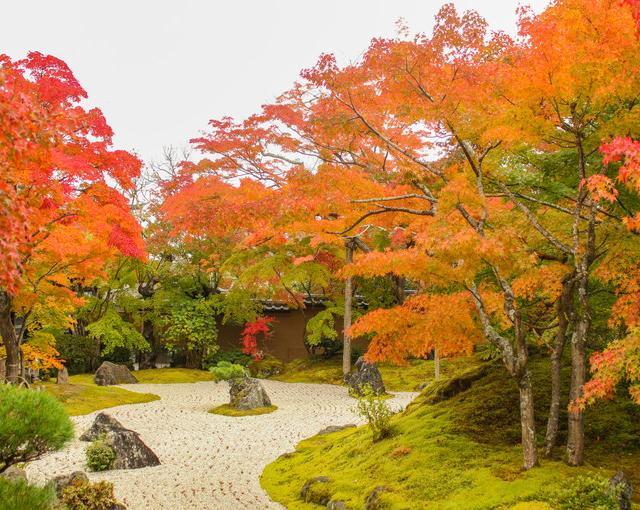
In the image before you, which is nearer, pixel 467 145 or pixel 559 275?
pixel 559 275

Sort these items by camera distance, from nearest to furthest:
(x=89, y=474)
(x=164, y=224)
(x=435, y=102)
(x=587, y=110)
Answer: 1. (x=587, y=110)
2. (x=435, y=102)
3. (x=89, y=474)
4. (x=164, y=224)

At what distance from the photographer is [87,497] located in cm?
670

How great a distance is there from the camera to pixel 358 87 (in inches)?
347

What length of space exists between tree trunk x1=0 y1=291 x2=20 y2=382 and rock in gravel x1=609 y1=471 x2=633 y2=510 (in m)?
10.8

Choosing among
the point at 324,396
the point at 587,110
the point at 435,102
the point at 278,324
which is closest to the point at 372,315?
the point at 435,102

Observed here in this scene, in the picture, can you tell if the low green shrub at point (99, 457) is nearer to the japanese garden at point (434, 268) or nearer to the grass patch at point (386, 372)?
the japanese garden at point (434, 268)

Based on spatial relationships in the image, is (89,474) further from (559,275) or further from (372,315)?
(559,275)

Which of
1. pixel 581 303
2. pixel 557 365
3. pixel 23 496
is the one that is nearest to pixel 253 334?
pixel 557 365

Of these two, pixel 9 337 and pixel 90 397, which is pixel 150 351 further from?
pixel 9 337

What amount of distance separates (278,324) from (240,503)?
64.5 ft

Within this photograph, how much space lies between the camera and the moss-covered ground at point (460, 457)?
6047 millimetres

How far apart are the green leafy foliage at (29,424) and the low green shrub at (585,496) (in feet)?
15.0

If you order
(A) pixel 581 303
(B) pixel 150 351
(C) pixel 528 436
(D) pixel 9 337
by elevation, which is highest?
(A) pixel 581 303

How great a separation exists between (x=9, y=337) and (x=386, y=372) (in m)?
13.5
